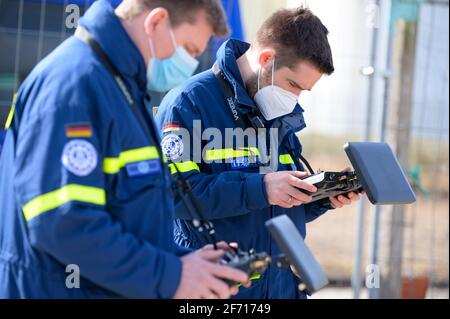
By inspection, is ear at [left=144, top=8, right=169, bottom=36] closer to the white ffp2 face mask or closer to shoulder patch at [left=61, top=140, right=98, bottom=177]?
shoulder patch at [left=61, top=140, right=98, bottom=177]

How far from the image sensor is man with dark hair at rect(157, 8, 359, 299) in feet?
10.3

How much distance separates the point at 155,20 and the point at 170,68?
19 centimetres

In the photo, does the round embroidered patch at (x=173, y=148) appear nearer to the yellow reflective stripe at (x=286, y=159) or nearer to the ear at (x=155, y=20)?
the yellow reflective stripe at (x=286, y=159)

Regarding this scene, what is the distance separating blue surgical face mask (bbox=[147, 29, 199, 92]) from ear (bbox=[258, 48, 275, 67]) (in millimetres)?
999

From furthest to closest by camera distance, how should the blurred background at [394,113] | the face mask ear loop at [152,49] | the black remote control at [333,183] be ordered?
the blurred background at [394,113]
the black remote control at [333,183]
the face mask ear loop at [152,49]

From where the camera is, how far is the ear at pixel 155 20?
2203mm

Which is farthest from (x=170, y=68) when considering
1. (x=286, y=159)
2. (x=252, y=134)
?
(x=286, y=159)

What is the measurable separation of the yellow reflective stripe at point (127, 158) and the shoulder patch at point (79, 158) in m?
0.08

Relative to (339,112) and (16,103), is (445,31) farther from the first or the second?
(16,103)

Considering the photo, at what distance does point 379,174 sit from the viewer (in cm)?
282

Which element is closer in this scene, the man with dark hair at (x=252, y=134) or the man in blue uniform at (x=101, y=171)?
the man in blue uniform at (x=101, y=171)

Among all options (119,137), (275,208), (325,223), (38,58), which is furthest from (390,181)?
(325,223)

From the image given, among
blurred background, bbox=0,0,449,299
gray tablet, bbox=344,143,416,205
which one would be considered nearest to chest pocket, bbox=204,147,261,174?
gray tablet, bbox=344,143,416,205

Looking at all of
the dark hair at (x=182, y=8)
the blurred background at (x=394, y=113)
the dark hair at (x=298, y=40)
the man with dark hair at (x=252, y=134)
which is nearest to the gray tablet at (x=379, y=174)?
the man with dark hair at (x=252, y=134)
